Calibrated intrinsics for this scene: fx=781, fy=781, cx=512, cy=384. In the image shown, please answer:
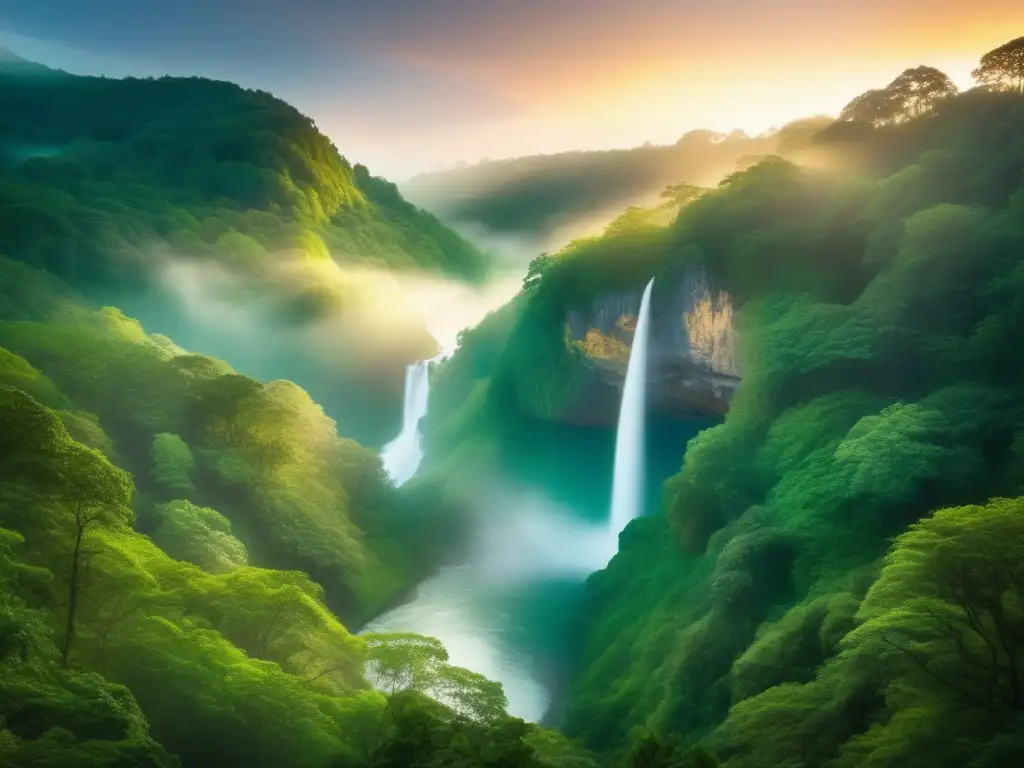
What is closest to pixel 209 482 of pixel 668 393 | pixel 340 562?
pixel 340 562

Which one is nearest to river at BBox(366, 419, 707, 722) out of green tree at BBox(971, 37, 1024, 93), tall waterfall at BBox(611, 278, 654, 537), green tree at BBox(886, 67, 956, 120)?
tall waterfall at BBox(611, 278, 654, 537)

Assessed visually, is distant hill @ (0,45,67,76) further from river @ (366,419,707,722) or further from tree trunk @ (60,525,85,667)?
tree trunk @ (60,525,85,667)

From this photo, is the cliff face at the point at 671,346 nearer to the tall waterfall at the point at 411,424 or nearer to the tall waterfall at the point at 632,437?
the tall waterfall at the point at 632,437

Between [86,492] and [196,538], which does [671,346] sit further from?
[86,492]

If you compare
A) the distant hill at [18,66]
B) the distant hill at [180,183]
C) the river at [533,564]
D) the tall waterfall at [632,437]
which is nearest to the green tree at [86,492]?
the river at [533,564]

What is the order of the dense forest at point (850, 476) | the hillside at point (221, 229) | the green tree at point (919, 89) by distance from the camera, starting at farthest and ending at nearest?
the hillside at point (221, 229), the green tree at point (919, 89), the dense forest at point (850, 476)

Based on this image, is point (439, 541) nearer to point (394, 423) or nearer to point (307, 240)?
point (394, 423)
